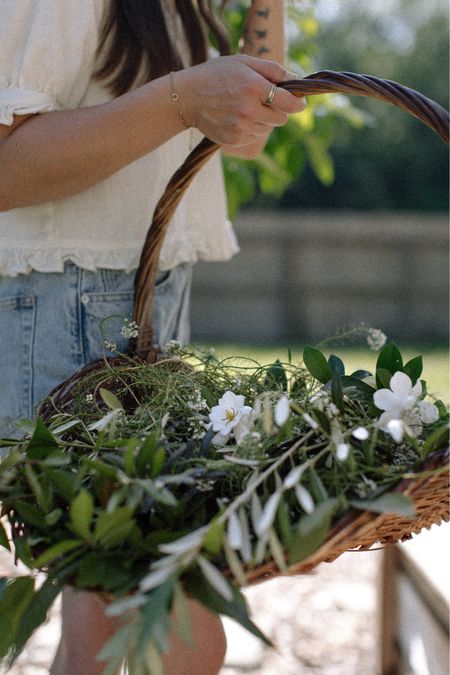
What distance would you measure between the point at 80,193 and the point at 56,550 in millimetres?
546

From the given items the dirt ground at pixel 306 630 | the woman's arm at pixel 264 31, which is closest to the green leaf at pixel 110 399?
the woman's arm at pixel 264 31

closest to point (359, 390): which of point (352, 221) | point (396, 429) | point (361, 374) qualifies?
point (361, 374)

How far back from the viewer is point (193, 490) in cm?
75

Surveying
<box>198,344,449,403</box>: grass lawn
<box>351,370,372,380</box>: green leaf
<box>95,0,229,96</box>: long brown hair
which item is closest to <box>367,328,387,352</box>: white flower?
<box>351,370,372,380</box>: green leaf

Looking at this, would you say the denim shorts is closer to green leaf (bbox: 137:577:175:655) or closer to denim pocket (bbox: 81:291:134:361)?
denim pocket (bbox: 81:291:134:361)

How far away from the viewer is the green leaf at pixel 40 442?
2.65ft

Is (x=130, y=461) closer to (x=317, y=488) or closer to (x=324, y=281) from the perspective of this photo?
(x=317, y=488)

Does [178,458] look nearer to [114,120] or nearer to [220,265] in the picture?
[114,120]

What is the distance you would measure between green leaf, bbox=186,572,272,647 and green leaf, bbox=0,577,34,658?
150 mm

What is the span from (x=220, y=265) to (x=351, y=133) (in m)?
1.94

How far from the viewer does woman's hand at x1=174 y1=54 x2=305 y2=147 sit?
90 centimetres

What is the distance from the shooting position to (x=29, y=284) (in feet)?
3.56

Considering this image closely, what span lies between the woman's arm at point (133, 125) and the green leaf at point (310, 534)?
44 cm

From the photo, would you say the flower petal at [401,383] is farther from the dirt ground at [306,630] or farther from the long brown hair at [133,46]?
the dirt ground at [306,630]
